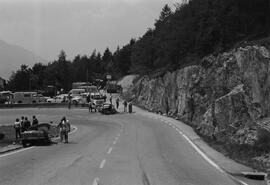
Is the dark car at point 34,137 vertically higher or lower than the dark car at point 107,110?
lower

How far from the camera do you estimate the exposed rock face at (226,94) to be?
34719mm

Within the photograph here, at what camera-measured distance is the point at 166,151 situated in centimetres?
2544

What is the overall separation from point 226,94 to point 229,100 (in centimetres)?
494

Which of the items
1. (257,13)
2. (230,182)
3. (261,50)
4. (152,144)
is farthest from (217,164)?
(257,13)

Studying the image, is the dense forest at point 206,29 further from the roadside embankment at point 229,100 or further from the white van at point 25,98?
the white van at point 25,98

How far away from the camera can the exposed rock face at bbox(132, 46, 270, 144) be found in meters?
34.7

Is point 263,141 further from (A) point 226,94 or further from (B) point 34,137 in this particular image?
(A) point 226,94

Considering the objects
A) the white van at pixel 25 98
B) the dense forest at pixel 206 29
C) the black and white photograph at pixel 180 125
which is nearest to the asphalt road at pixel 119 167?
the black and white photograph at pixel 180 125

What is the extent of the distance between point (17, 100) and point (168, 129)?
52213 millimetres

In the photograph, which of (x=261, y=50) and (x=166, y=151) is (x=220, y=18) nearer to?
(x=261, y=50)

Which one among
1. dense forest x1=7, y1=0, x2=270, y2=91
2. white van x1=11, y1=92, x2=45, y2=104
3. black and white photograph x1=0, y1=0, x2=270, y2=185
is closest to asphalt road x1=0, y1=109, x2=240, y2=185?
black and white photograph x1=0, y1=0, x2=270, y2=185


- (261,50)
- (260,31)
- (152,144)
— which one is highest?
(260,31)

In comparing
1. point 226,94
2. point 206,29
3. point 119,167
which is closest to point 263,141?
point 119,167

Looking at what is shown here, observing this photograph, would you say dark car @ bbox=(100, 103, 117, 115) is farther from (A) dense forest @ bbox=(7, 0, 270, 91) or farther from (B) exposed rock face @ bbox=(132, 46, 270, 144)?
(A) dense forest @ bbox=(7, 0, 270, 91)
